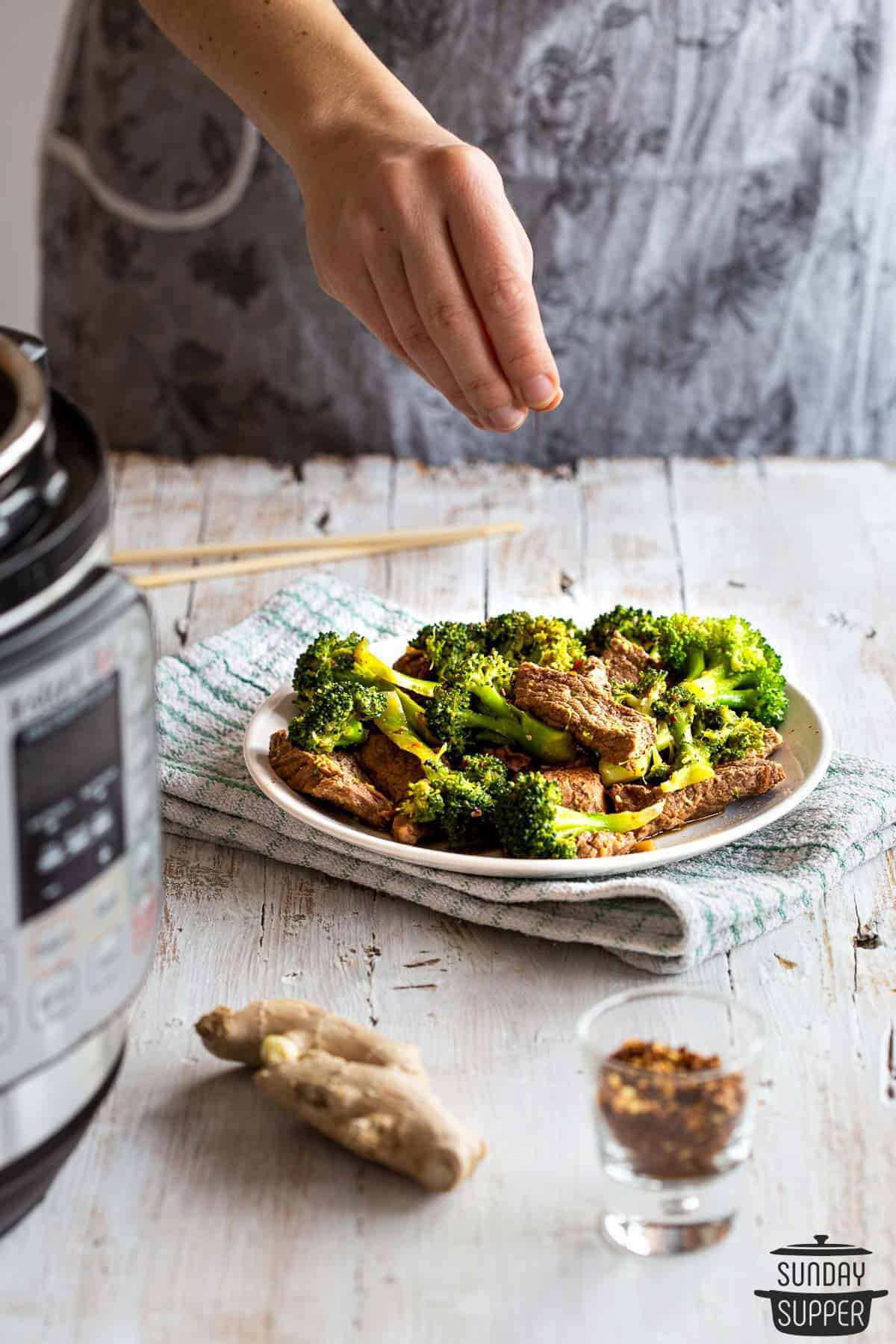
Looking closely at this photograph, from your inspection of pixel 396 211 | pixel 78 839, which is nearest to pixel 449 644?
pixel 396 211

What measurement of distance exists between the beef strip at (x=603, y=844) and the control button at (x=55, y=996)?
0.47 meters

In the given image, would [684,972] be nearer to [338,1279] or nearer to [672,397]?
[338,1279]

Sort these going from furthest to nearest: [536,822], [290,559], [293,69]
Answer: [290,559] < [293,69] < [536,822]

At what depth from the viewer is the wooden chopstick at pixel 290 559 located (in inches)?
70.3

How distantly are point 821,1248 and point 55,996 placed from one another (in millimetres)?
456

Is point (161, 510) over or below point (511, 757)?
below

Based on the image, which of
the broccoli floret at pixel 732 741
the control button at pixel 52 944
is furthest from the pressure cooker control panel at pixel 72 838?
the broccoli floret at pixel 732 741

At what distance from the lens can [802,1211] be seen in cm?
86

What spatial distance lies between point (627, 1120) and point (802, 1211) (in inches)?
5.5

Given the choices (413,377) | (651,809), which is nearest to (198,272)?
(413,377)

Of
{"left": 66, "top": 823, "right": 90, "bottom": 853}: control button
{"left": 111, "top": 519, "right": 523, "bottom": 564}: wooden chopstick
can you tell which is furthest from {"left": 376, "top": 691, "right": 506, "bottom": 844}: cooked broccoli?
{"left": 111, "top": 519, "right": 523, "bottom": 564}: wooden chopstick

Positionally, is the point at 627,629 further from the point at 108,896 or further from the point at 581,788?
the point at 108,896

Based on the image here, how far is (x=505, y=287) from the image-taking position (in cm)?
126

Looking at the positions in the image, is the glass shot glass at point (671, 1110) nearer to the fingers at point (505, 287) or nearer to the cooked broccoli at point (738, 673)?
the cooked broccoli at point (738, 673)
